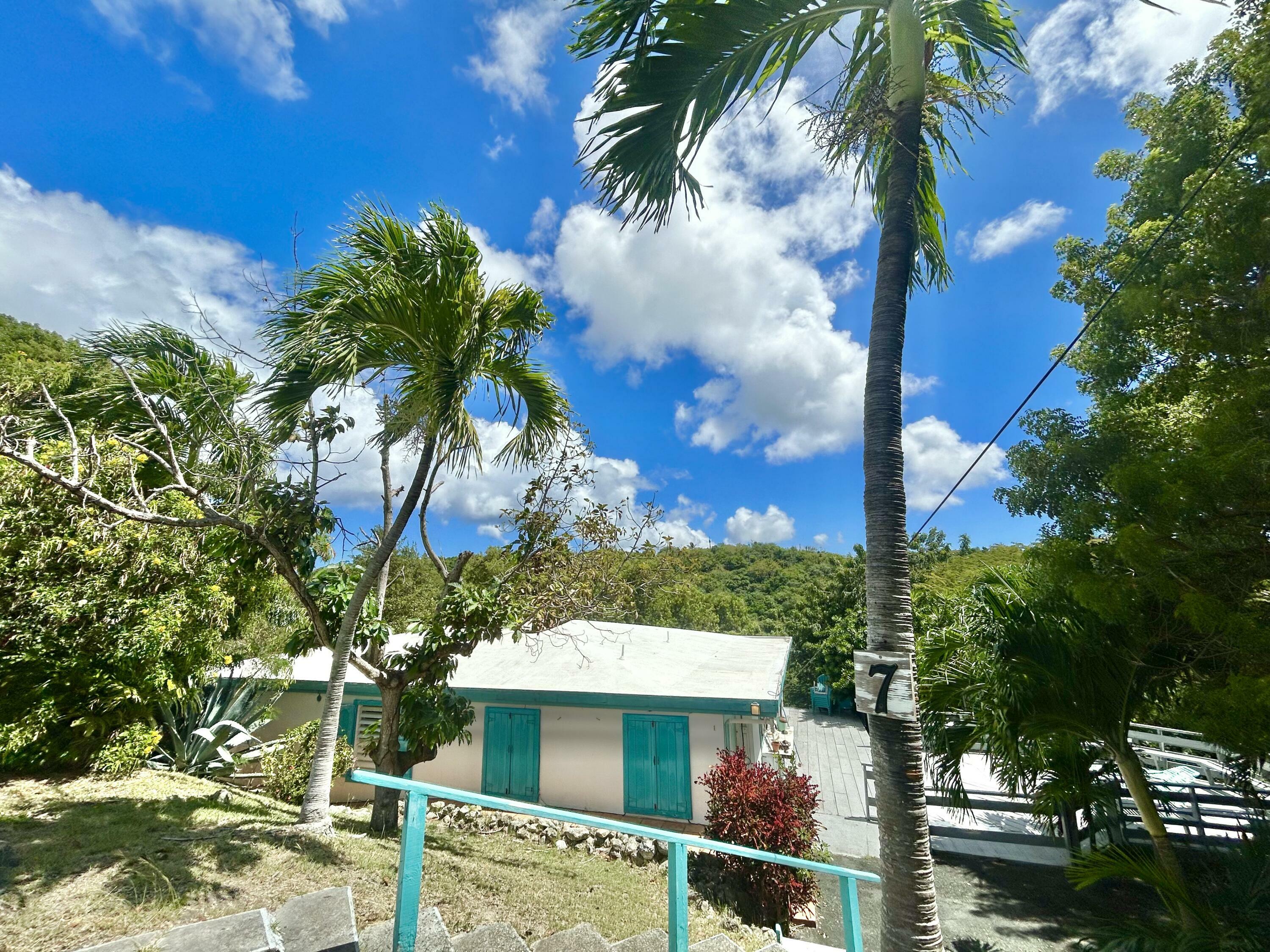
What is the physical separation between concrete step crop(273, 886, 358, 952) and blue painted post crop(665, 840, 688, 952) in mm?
1546

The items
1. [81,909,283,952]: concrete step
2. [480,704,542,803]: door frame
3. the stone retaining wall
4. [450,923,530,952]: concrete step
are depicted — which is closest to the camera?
[81,909,283,952]: concrete step

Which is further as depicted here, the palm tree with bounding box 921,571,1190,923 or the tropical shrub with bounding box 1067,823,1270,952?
the palm tree with bounding box 921,571,1190,923

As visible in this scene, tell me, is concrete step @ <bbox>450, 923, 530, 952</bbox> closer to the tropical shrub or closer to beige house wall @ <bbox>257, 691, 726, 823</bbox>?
the tropical shrub

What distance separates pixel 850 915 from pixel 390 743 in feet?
16.8

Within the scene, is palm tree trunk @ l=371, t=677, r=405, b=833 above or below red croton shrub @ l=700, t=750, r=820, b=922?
above

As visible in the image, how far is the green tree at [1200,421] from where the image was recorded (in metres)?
3.99

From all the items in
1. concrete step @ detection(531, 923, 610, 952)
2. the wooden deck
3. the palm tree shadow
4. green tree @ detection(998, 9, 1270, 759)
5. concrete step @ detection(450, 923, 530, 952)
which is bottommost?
the wooden deck

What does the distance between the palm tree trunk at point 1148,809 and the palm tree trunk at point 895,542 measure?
12.0 feet

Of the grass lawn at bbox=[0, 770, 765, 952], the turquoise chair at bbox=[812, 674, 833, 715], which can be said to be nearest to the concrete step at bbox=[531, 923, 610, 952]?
the grass lawn at bbox=[0, 770, 765, 952]

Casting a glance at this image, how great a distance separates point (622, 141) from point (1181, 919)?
805 centimetres

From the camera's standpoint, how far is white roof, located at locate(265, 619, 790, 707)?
9094 mm

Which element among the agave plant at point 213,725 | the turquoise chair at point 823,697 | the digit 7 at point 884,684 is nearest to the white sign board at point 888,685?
the digit 7 at point 884,684

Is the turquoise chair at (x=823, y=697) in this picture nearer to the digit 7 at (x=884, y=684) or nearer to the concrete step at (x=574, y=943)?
the digit 7 at (x=884, y=684)

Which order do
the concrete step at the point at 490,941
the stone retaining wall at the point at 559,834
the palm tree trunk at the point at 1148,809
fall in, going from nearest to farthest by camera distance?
the concrete step at the point at 490,941 < the palm tree trunk at the point at 1148,809 < the stone retaining wall at the point at 559,834
